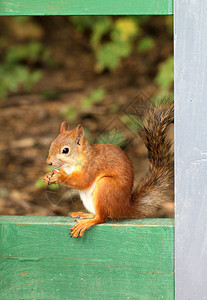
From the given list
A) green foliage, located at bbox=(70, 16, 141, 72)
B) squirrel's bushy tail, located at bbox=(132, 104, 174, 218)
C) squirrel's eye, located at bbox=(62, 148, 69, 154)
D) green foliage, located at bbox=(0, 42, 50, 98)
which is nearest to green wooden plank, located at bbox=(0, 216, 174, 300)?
squirrel's bushy tail, located at bbox=(132, 104, 174, 218)

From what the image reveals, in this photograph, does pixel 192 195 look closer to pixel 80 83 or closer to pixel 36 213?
pixel 36 213

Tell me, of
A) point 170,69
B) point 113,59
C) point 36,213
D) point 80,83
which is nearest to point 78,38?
point 80,83

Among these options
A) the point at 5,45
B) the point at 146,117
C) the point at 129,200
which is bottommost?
the point at 129,200

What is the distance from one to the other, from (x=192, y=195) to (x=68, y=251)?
513mm

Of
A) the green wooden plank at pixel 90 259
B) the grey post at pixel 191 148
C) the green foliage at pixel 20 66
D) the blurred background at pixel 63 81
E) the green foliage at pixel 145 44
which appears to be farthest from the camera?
the green foliage at pixel 145 44

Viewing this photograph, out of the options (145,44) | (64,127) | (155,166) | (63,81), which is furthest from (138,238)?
(63,81)

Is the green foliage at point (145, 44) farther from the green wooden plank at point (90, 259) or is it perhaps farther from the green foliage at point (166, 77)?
the green wooden plank at point (90, 259)

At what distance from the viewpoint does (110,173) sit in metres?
1.80

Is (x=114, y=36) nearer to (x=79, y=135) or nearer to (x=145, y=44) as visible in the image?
(x=145, y=44)

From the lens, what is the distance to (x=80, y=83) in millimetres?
5520

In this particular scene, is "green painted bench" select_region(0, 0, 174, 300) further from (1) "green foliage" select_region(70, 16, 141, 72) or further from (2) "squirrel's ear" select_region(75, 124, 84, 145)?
(1) "green foliage" select_region(70, 16, 141, 72)

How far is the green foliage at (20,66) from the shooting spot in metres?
4.59

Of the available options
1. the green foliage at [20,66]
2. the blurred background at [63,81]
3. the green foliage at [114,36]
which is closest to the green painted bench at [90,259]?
the blurred background at [63,81]

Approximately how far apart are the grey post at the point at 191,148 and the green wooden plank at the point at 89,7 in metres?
0.07
